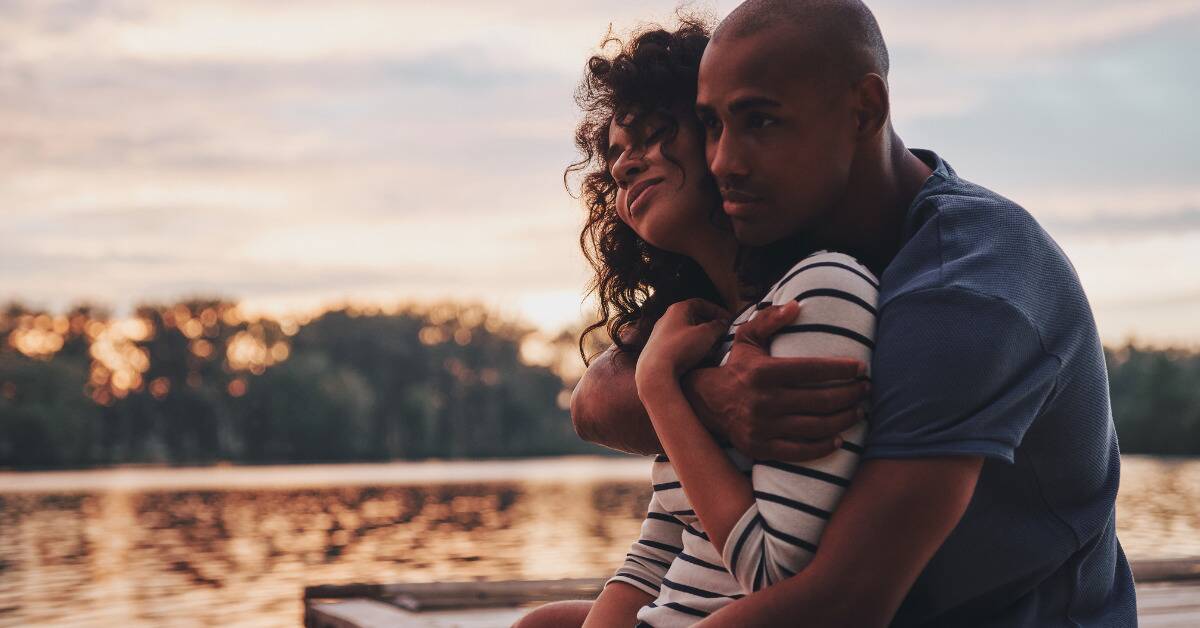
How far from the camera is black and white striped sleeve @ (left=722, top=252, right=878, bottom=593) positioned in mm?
1527

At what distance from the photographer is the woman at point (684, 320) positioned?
1.57 meters

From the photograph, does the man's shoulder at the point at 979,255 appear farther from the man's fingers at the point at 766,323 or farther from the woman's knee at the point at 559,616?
the woman's knee at the point at 559,616

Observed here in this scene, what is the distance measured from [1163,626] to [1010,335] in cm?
288

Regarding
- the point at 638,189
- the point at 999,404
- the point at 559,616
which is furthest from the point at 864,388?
the point at 559,616

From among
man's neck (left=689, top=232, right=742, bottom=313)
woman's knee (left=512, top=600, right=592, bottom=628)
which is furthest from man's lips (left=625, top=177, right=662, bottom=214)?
woman's knee (left=512, top=600, right=592, bottom=628)

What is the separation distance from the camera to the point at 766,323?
164cm

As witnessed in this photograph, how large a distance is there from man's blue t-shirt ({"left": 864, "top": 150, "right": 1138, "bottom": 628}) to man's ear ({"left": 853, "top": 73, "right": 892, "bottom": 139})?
121 mm

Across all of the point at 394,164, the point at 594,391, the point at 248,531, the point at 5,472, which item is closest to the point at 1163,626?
the point at 594,391

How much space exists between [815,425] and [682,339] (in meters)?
0.45

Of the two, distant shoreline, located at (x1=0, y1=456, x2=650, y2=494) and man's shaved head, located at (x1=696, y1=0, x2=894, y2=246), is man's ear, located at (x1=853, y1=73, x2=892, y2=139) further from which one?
distant shoreline, located at (x1=0, y1=456, x2=650, y2=494)

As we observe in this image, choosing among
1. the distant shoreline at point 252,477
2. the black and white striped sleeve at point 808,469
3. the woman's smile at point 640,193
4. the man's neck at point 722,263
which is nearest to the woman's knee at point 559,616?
the man's neck at point 722,263

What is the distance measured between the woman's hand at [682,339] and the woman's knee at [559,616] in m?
0.83

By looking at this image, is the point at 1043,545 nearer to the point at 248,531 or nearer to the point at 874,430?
the point at 874,430

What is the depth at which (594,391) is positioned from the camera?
235 centimetres
